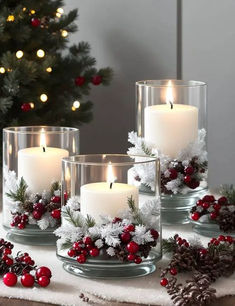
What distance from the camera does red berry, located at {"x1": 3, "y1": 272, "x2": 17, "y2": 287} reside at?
1082 millimetres

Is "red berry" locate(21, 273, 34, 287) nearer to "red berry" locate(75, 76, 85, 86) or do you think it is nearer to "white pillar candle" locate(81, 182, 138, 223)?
"white pillar candle" locate(81, 182, 138, 223)

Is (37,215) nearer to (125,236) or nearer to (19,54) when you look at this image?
(125,236)

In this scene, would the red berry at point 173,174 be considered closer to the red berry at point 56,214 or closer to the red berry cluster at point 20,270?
the red berry at point 56,214

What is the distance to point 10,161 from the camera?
54.0 inches

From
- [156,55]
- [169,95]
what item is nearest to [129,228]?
[169,95]

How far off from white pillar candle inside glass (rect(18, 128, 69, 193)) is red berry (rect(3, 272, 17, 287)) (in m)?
0.29

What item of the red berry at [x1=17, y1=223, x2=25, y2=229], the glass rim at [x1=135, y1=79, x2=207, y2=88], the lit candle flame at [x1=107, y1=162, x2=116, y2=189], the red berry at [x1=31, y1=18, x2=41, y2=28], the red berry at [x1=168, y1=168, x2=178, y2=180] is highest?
the red berry at [x1=31, y1=18, x2=41, y2=28]

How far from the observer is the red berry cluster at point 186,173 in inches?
56.0

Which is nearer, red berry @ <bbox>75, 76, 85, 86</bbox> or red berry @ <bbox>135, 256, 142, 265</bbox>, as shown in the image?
red berry @ <bbox>135, 256, 142, 265</bbox>

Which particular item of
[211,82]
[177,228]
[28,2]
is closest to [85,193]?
[177,228]

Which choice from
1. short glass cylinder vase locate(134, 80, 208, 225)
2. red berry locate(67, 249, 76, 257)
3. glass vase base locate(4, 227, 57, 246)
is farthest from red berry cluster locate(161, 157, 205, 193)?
red berry locate(67, 249, 76, 257)

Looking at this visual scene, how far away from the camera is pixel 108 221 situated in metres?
1.13

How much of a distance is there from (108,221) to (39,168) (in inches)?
10.8

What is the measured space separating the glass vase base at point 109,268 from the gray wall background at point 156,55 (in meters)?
2.24
